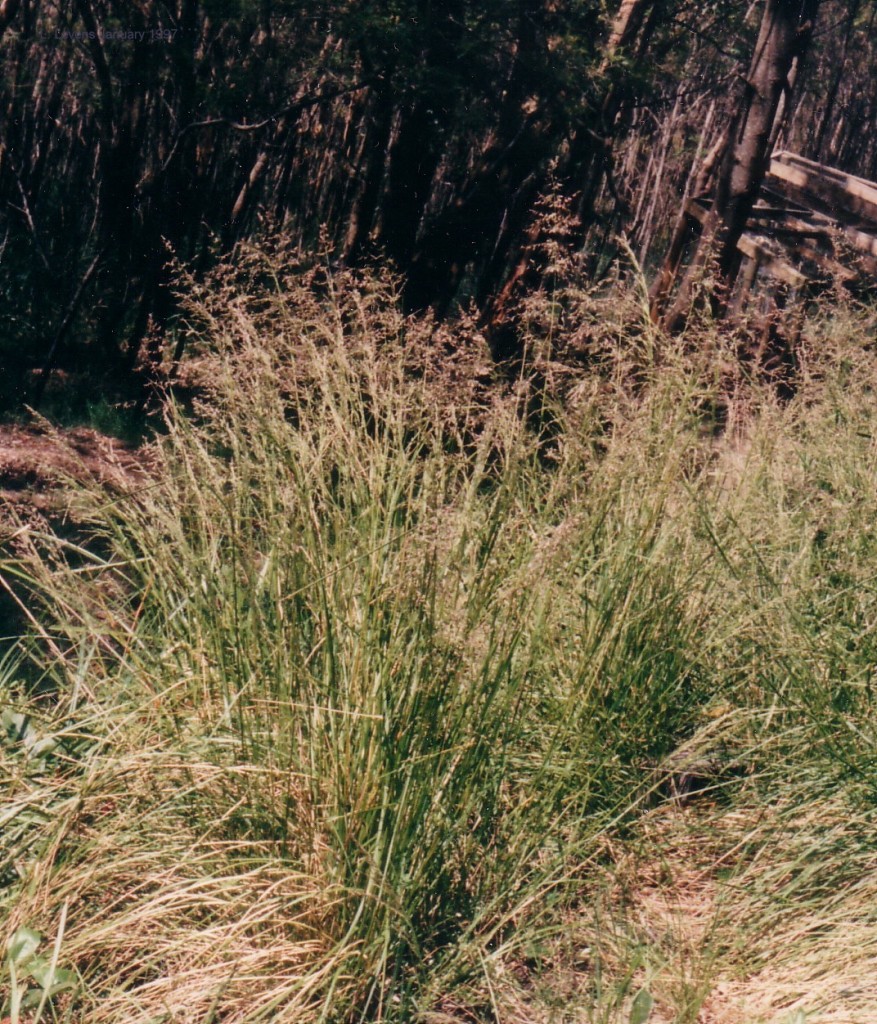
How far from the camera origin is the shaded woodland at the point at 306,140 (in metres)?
5.62

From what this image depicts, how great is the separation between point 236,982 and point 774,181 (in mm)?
7170

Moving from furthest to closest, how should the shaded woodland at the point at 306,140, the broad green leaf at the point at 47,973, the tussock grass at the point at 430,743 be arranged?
1. the shaded woodland at the point at 306,140
2. the tussock grass at the point at 430,743
3. the broad green leaf at the point at 47,973

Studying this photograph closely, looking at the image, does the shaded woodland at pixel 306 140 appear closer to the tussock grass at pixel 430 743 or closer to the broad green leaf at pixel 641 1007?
the tussock grass at pixel 430 743

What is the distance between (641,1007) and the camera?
168 cm

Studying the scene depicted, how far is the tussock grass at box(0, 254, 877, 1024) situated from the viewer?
5.81ft

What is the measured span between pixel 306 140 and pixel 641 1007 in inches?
242

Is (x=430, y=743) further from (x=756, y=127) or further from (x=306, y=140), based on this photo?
(x=306, y=140)

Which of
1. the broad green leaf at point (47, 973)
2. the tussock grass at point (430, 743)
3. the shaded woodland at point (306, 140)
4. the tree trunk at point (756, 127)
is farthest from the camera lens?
the shaded woodland at point (306, 140)

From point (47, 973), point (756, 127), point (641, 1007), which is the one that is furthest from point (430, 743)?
point (756, 127)

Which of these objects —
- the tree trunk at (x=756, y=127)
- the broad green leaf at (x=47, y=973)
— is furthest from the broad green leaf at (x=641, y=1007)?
the tree trunk at (x=756, y=127)

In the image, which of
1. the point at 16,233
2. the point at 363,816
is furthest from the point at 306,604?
the point at 16,233

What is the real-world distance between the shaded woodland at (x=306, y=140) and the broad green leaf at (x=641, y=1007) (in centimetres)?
368

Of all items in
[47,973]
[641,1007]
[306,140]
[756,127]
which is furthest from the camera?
[306,140]

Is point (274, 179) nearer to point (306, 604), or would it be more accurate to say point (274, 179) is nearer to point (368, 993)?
point (306, 604)
